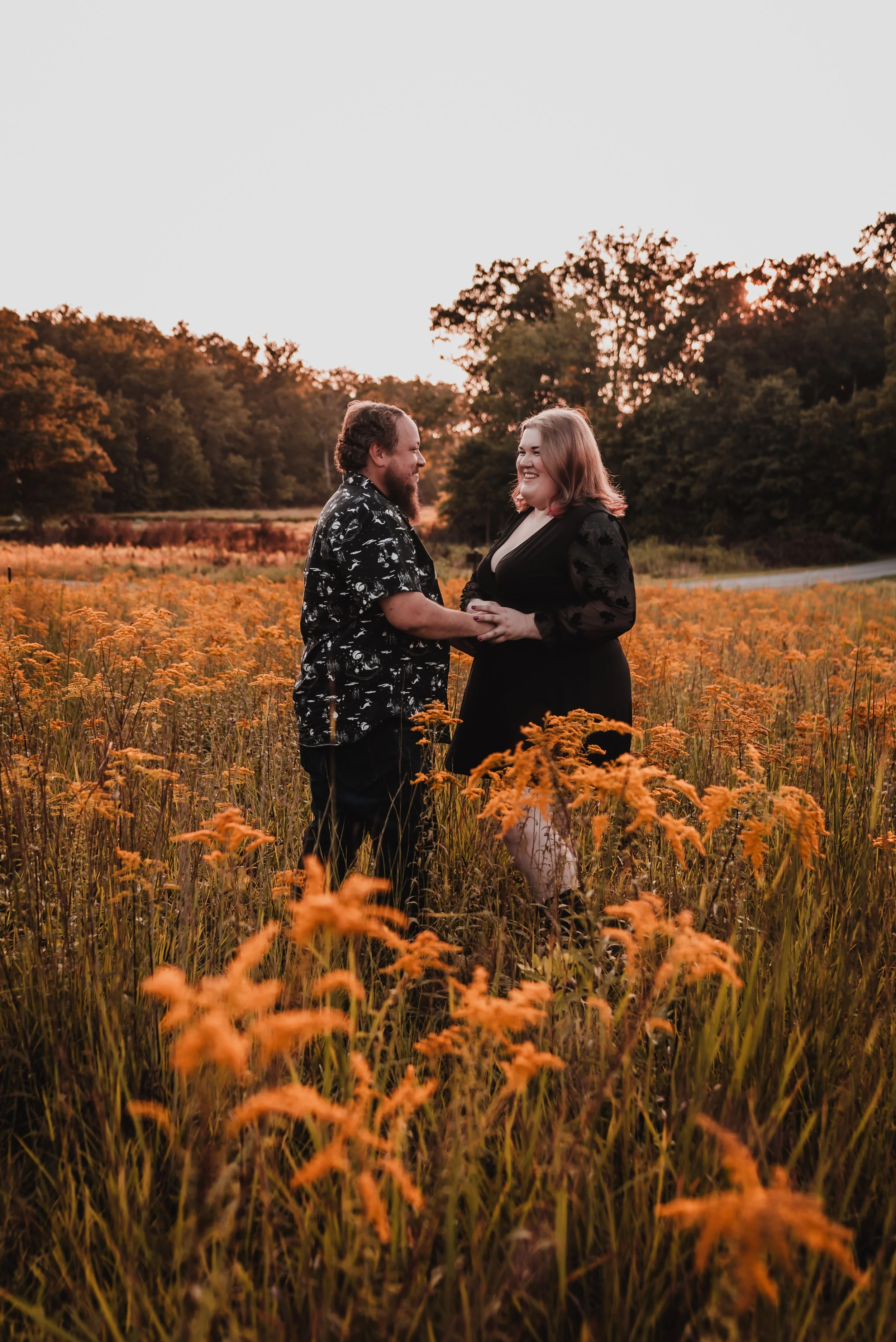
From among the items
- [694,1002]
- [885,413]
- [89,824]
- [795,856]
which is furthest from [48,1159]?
[885,413]

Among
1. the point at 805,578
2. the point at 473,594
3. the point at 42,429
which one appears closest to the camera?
the point at 473,594

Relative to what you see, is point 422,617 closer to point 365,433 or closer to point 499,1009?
point 365,433

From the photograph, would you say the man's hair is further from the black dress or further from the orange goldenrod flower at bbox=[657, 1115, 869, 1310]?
the orange goldenrod flower at bbox=[657, 1115, 869, 1310]

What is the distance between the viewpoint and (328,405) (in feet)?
332

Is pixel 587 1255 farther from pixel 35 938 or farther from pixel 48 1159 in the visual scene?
pixel 35 938

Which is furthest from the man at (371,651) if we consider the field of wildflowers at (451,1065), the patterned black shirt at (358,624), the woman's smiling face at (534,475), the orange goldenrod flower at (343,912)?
the orange goldenrod flower at (343,912)

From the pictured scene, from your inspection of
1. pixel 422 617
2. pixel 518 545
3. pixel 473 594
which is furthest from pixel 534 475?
pixel 422 617

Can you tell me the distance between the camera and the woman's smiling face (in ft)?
10.9

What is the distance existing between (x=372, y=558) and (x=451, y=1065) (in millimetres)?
1649

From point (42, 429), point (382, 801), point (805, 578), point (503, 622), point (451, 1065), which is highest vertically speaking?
point (42, 429)

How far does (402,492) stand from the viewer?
125 inches

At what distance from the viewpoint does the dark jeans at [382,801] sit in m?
3.01

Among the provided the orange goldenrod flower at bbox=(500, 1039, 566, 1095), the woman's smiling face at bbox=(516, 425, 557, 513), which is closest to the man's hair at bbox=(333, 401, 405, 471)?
the woman's smiling face at bbox=(516, 425, 557, 513)

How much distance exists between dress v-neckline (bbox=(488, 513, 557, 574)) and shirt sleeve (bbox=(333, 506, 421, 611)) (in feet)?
1.91
